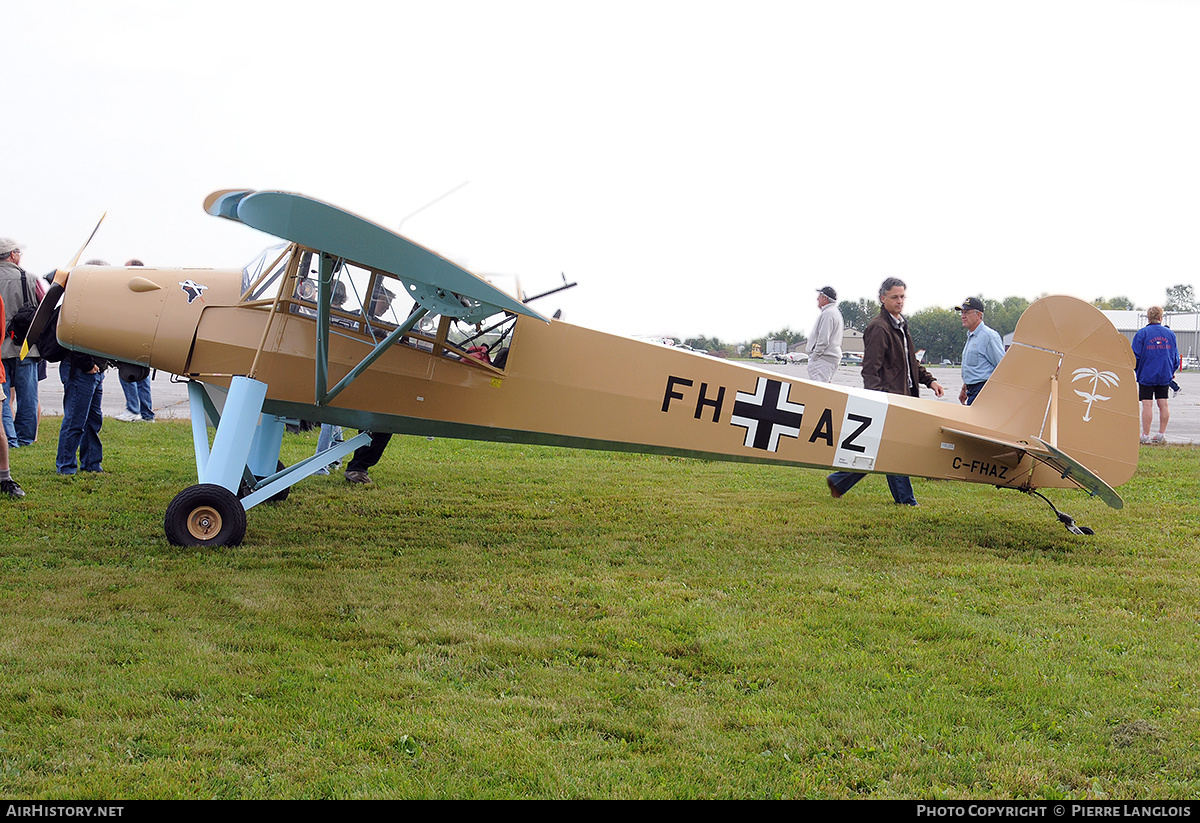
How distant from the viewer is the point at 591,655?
423 cm

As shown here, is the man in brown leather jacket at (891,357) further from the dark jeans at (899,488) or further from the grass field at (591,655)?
the grass field at (591,655)

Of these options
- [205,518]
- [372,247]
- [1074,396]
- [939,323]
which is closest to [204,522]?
[205,518]

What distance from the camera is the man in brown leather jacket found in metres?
8.65

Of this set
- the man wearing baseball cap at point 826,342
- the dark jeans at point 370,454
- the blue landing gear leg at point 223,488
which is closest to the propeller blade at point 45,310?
the blue landing gear leg at point 223,488

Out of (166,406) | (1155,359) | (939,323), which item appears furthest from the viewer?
(939,323)

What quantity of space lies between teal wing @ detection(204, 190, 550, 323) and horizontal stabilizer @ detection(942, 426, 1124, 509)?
4.08 meters

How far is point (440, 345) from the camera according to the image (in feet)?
21.4

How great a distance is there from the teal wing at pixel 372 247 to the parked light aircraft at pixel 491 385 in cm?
2

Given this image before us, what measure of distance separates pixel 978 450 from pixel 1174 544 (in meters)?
1.64

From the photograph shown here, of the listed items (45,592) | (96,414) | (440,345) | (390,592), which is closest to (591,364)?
(440,345)

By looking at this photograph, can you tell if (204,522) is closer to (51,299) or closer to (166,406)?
(51,299)

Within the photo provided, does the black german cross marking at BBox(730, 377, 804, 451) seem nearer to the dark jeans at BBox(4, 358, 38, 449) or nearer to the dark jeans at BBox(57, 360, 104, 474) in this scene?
the dark jeans at BBox(57, 360, 104, 474)

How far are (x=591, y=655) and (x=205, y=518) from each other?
3.31m
